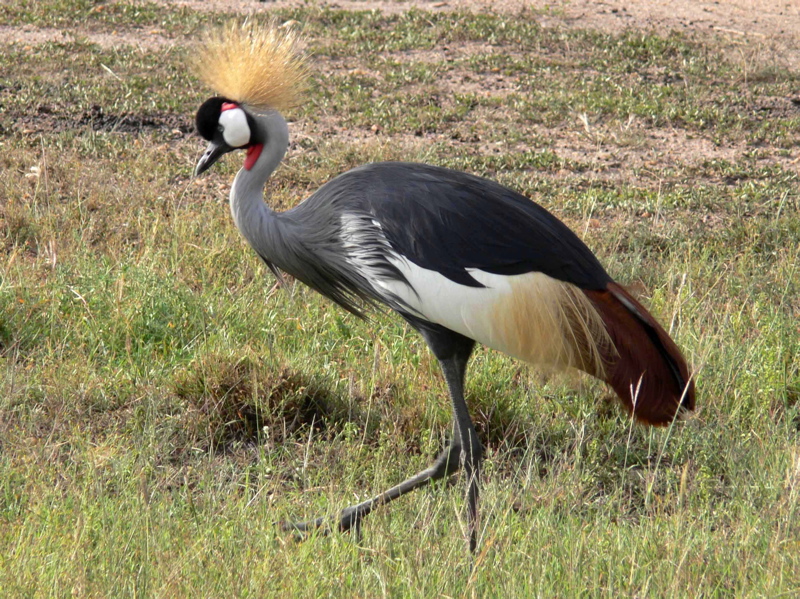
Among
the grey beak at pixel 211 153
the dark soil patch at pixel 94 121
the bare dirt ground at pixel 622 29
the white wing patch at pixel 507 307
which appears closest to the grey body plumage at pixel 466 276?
the white wing patch at pixel 507 307

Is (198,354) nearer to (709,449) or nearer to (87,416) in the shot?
(87,416)

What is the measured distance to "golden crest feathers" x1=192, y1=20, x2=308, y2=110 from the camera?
9.85ft

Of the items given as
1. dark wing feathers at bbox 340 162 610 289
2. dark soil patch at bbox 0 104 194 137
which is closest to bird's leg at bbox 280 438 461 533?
dark wing feathers at bbox 340 162 610 289

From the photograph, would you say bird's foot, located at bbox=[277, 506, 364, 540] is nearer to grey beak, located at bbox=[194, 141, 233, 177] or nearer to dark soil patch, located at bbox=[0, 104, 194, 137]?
grey beak, located at bbox=[194, 141, 233, 177]

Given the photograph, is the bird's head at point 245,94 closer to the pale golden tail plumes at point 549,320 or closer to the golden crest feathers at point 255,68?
the golden crest feathers at point 255,68

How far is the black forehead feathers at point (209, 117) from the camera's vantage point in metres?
3.00

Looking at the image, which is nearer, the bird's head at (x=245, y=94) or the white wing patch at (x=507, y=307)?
the white wing patch at (x=507, y=307)

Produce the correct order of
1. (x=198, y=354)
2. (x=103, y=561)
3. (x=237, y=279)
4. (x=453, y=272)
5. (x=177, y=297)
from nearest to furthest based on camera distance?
(x=103, y=561), (x=453, y=272), (x=198, y=354), (x=177, y=297), (x=237, y=279)

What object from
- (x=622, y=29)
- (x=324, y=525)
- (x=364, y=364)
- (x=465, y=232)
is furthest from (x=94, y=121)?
(x=622, y=29)


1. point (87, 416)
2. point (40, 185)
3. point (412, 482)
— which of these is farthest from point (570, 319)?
point (40, 185)

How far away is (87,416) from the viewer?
3.08 metres

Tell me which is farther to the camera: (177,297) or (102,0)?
(102,0)

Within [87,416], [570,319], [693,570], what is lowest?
[87,416]

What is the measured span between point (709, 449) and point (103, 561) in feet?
5.91
